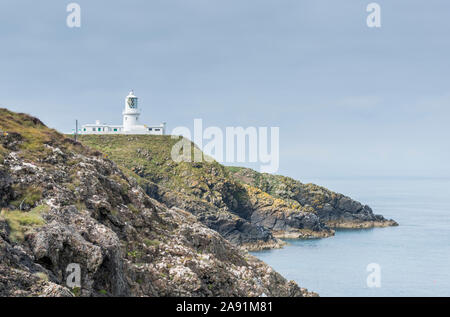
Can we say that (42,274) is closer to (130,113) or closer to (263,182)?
(130,113)

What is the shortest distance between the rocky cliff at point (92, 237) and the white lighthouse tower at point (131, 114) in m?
120

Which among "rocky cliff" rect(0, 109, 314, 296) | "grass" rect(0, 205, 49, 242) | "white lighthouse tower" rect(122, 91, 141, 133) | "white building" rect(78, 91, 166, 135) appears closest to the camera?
"rocky cliff" rect(0, 109, 314, 296)

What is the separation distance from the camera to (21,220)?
17.2m

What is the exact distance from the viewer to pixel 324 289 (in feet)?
242

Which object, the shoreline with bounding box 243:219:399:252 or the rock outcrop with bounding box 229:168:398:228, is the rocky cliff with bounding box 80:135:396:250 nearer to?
the rock outcrop with bounding box 229:168:398:228

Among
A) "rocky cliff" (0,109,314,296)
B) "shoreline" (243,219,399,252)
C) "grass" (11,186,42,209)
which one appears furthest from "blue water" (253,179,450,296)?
"grass" (11,186,42,209)

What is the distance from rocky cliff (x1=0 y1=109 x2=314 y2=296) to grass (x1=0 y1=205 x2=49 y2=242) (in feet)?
0.12

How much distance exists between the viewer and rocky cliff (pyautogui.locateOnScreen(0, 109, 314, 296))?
1576cm

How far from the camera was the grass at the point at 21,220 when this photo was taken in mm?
15886

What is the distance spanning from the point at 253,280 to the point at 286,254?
79278 mm

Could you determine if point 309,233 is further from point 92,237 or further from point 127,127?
point 92,237

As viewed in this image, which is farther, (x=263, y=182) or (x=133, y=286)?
(x=263, y=182)

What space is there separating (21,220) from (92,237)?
289 cm
